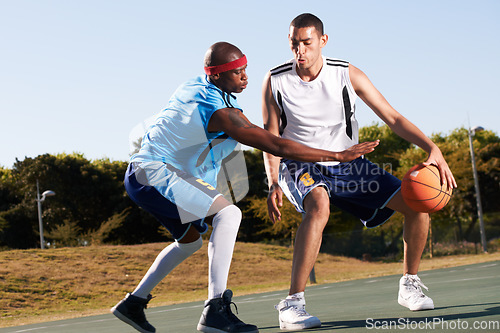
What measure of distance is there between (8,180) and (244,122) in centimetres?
4829

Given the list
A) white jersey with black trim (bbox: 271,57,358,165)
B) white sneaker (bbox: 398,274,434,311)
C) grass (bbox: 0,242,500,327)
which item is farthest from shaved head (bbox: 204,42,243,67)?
grass (bbox: 0,242,500,327)

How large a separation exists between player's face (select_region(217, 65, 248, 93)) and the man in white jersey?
92 centimetres

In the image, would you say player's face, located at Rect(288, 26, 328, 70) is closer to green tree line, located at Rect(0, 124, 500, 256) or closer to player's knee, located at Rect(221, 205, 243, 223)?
player's knee, located at Rect(221, 205, 243, 223)

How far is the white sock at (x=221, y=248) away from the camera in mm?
4348

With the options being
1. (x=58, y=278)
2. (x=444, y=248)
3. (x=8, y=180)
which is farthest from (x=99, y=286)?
(x=8, y=180)

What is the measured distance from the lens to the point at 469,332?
11.8ft

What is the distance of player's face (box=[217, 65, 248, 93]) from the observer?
4570 mm

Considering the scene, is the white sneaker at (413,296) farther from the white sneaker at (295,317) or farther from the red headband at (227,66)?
the red headband at (227,66)

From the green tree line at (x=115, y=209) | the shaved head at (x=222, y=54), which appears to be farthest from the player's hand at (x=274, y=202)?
the green tree line at (x=115, y=209)

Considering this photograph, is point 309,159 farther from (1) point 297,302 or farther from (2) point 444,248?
(2) point 444,248

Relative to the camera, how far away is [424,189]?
5125 mm

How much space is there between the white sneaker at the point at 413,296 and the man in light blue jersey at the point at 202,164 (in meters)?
1.67

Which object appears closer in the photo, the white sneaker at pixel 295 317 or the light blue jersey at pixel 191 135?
the light blue jersey at pixel 191 135

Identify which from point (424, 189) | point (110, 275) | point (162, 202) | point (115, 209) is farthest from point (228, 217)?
point (115, 209)
